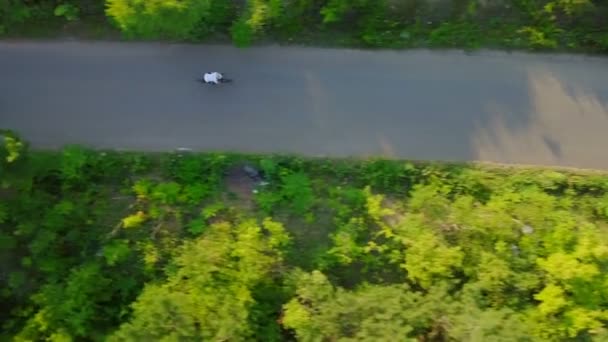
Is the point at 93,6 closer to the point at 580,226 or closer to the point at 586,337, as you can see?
the point at 580,226

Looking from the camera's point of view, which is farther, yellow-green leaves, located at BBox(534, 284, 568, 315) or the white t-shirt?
the white t-shirt

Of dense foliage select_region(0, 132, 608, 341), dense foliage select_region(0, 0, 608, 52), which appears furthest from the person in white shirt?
dense foliage select_region(0, 132, 608, 341)

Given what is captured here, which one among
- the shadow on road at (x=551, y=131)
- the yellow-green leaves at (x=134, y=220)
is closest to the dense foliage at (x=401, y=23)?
the shadow on road at (x=551, y=131)

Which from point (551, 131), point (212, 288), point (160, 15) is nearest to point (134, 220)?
point (212, 288)

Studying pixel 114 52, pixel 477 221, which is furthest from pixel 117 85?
pixel 477 221

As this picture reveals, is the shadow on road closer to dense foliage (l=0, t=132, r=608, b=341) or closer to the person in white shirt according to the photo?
dense foliage (l=0, t=132, r=608, b=341)

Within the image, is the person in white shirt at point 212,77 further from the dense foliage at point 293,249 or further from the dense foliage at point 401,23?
the dense foliage at point 293,249

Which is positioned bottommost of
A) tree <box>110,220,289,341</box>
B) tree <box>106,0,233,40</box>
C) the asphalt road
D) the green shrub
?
tree <box>110,220,289,341</box>
